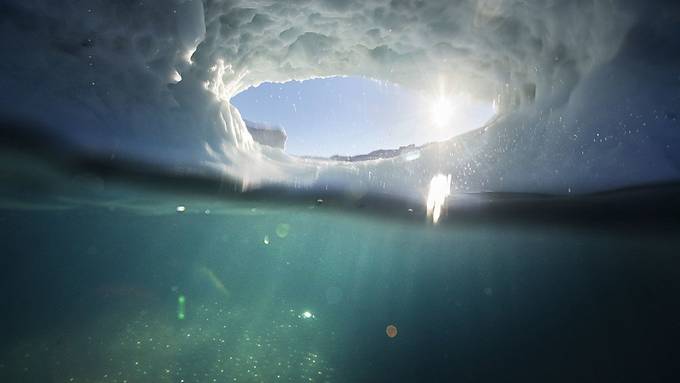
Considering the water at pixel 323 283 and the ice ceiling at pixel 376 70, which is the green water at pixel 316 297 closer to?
the water at pixel 323 283

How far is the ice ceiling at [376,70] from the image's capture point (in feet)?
13.8

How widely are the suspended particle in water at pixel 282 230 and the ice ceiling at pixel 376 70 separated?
22.2 feet

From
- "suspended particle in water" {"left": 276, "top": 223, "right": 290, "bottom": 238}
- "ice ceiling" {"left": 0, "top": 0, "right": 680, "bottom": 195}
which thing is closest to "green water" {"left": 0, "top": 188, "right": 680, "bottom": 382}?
"suspended particle in water" {"left": 276, "top": 223, "right": 290, "bottom": 238}

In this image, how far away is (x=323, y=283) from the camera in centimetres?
2950

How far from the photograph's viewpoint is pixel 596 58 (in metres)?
4.75

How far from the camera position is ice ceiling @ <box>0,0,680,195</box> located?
4207 millimetres

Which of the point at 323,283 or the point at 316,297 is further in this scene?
the point at 316,297

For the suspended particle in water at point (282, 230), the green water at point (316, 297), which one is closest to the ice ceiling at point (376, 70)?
the green water at point (316, 297)

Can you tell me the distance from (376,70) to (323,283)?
81.1 ft

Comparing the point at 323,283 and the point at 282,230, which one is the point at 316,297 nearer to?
the point at 323,283

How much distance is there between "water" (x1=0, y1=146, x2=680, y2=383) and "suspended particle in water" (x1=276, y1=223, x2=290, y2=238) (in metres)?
0.09

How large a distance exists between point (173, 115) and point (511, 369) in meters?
22.1

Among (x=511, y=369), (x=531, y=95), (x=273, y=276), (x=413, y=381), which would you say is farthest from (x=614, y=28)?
(x=273, y=276)

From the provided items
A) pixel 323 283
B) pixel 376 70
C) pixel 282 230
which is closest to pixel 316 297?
pixel 323 283
